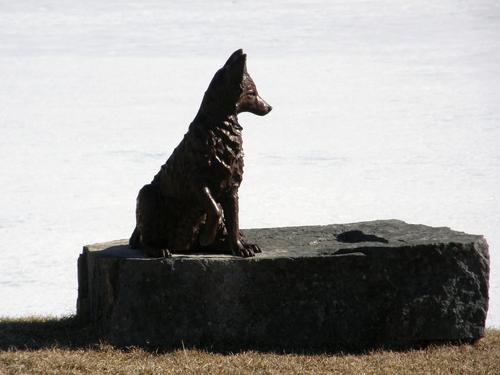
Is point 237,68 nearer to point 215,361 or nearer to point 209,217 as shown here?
point 209,217

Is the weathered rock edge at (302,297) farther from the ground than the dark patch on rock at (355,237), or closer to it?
closer to it

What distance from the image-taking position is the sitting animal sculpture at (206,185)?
6340mm

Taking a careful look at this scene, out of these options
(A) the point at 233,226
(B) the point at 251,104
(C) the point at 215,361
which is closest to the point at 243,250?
(A) the point at 233,226

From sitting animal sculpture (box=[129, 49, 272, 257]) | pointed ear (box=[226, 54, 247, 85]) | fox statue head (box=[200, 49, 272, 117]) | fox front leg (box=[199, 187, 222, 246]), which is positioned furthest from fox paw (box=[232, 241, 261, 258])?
pointed ear (box=[226, 54, 247, 85])

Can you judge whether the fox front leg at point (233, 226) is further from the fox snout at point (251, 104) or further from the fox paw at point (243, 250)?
the fox snout at point (251, 104)

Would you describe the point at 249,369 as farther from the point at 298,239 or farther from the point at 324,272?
the point at 298,239

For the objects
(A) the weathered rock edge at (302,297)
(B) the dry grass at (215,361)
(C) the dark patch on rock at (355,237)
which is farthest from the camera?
(C) the dark patch on rock at (355,237)

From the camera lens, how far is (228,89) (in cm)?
640

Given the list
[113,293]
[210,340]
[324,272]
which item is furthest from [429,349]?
[113,293]

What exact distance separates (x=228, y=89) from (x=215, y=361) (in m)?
1.53

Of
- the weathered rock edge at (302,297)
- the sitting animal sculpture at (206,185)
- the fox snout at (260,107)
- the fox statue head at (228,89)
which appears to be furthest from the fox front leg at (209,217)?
the fox snout at (260,107)

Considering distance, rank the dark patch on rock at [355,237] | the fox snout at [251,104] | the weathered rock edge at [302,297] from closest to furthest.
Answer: the weathered rock edge at [302,297] < the fox snout at [251,104] < the dark patch on rock at [355,237]

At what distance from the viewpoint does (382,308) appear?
6.44 m

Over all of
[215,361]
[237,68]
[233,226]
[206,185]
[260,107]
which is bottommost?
[215,361]
